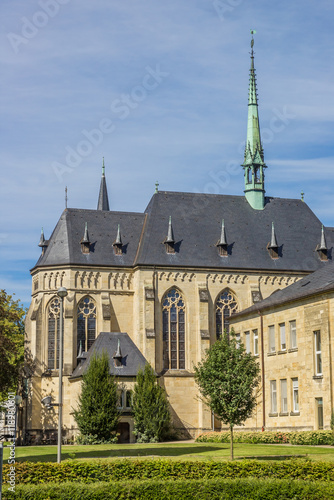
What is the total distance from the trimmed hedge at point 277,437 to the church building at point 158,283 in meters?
11.2

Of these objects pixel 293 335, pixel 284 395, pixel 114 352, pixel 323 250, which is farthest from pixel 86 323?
pixel 293 335

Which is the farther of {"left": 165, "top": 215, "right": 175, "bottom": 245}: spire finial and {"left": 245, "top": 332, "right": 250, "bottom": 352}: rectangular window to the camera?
{"left": 165, "top": 215, "right": 175, "bottom": 245}: spire finial

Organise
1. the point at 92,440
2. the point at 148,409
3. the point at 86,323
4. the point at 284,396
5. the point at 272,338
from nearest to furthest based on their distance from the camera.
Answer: the point at 284,396 < the point at 272,338 < the point at 92,440 < the point at 148,409 < the point at 86,323

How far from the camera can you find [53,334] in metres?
68.9

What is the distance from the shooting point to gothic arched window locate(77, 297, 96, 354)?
6850 centimetres

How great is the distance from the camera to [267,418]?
173ft

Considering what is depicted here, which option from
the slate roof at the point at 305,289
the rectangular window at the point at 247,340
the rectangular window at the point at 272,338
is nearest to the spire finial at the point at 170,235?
the slate roof at the point at 305,289

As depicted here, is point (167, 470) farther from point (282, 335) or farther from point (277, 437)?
point (282, 335)

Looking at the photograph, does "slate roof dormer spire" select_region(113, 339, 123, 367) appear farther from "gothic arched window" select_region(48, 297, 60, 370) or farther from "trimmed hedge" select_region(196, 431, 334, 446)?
"trimmed hedge" select_region(196, 431, 334, 446)

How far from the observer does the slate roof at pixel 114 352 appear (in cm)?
6219

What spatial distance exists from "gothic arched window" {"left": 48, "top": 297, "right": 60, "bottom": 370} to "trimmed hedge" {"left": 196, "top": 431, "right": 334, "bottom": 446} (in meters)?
17.1

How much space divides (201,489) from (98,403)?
114 feet

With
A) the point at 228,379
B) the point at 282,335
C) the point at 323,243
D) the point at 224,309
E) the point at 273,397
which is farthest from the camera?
the point at 323,243

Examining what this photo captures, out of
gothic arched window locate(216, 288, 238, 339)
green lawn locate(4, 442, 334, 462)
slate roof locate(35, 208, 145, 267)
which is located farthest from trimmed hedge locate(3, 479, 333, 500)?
gothic arched window locate(216, 288, 238, 339)
